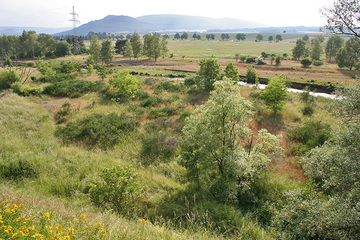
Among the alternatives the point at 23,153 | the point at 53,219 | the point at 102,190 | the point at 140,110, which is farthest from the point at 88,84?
the point at 53,219

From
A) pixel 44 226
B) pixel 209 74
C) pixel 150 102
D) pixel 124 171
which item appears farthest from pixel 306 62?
pixel 44 226

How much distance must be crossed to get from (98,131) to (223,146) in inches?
447

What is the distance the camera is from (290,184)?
37.0 ft

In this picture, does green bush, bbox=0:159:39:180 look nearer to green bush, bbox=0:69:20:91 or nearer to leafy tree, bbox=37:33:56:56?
green bush, bbox=0:69:20:91

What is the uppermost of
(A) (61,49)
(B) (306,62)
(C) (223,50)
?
(C) (223,50)

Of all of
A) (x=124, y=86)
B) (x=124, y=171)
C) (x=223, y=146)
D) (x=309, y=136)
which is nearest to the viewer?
(x=124, y=171)

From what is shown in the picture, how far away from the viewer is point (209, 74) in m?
26.8

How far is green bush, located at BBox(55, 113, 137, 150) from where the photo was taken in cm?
1603

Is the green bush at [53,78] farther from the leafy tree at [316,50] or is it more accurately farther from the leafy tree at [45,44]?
the leafy tree at [316,50]

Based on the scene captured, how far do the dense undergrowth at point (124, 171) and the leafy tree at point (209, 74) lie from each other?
259 cm

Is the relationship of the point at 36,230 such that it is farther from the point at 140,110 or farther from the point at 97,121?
the point at 140,110

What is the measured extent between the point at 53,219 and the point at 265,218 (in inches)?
347

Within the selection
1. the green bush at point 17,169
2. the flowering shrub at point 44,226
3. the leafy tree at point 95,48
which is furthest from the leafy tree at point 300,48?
the flowering shrub at point 44,226

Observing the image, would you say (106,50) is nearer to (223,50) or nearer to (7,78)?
(7,78)
